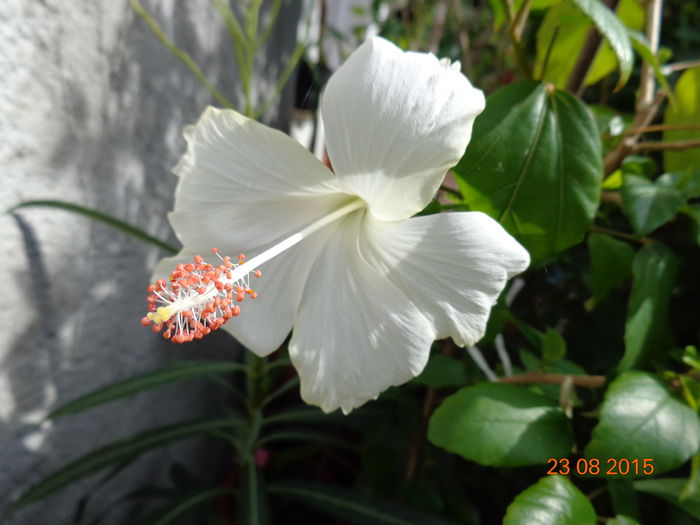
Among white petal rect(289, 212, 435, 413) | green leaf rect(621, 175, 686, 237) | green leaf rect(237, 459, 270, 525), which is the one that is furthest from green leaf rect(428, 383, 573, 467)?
green leaf rect(237, 459, 270, 525)

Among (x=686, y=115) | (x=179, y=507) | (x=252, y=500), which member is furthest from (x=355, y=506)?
(x=686, y=115)

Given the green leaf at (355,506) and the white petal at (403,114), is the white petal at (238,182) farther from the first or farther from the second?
the green leaf at (355,506)

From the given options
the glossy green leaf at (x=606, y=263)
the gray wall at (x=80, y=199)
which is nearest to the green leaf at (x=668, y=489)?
the glossy green leaf at (x=606, y=263)

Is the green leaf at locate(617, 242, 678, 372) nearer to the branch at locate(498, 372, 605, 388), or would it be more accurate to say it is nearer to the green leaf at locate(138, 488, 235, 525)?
the branch at locate(498, 372, 605, 388)

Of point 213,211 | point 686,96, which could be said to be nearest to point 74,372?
point 213,211

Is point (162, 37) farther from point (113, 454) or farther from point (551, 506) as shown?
point (551, 506)
